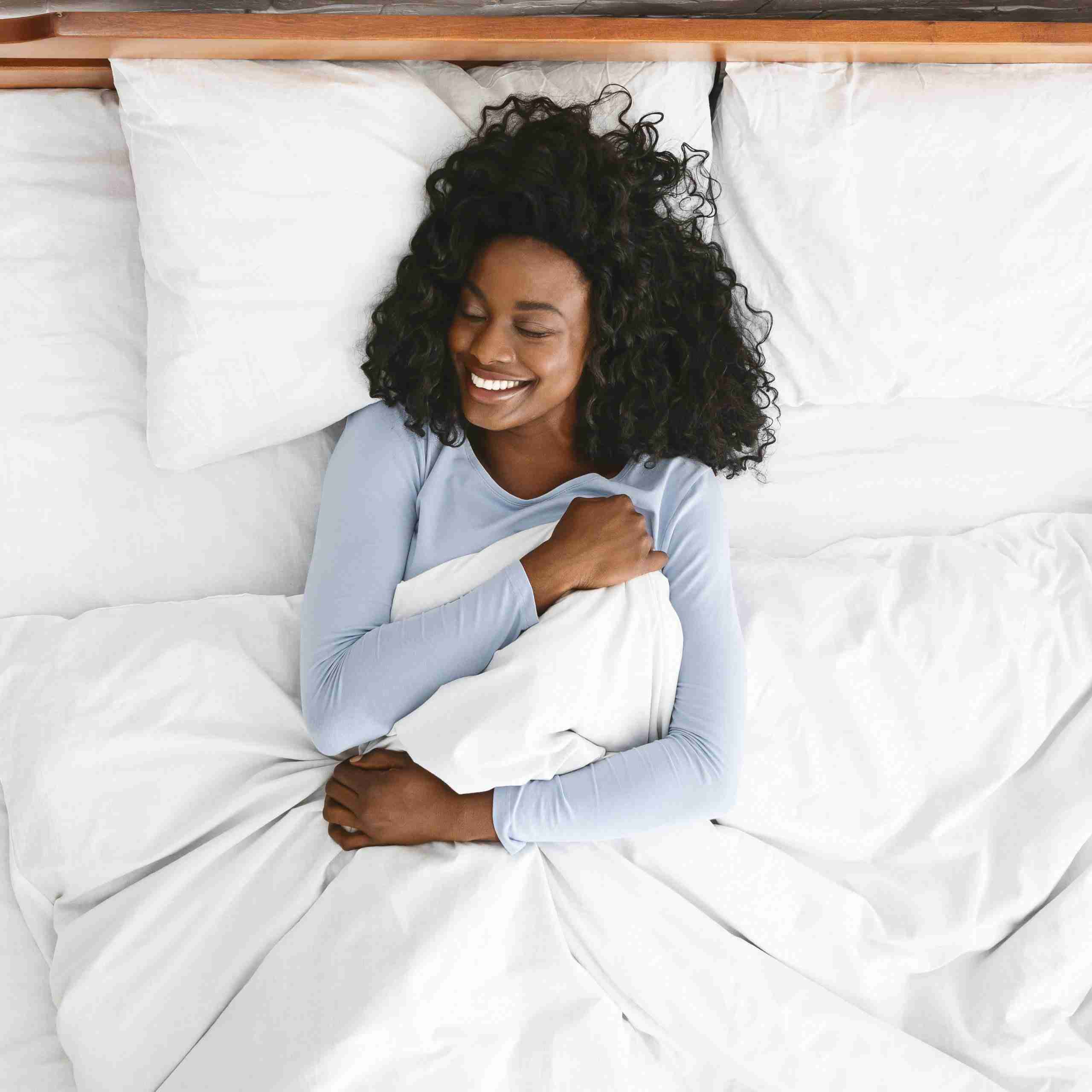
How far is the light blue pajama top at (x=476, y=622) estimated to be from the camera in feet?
3.69

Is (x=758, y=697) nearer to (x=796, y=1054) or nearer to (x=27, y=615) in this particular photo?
(x=796, y=1054)

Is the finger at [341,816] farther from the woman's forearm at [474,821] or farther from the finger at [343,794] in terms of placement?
the woman's forearm at [474,821]

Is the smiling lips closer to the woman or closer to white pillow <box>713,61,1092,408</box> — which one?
the woman

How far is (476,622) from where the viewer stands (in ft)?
3.73

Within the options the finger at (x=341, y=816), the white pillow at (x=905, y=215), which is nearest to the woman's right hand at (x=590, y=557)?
the finger at (x=341, y=816)

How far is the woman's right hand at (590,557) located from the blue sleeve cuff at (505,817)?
220 mm

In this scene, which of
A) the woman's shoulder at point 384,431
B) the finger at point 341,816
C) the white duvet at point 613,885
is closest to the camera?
the white duvet at point 613,885

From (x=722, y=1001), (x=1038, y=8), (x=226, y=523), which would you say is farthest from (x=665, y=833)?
(x=1038, y=8)

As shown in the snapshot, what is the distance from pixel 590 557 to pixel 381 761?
1.15 feet

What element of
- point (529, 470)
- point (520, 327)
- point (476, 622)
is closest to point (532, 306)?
point (520, 327)

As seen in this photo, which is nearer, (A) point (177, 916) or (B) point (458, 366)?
(A) point (177, 916)

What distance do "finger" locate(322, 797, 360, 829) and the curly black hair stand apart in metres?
0.47

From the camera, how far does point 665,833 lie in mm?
1175

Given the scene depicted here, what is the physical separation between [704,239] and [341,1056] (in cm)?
110
